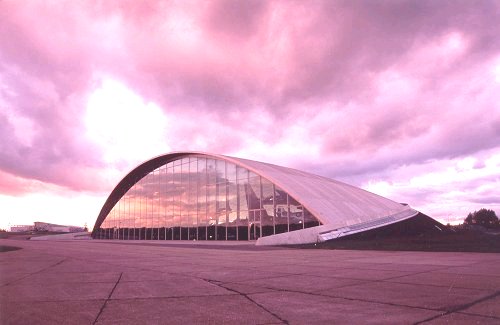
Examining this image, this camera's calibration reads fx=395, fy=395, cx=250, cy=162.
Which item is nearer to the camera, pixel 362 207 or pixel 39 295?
pixel 39 295

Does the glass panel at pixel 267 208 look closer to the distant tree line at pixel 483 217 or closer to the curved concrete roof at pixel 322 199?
the curved concrete roof at pixel 322 199

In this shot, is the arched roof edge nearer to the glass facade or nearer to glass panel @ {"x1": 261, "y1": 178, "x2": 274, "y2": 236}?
the glass facade

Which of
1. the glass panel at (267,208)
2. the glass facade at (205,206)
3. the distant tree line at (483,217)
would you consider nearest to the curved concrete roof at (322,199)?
the glass facade at (205,206)

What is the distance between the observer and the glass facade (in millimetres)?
30234


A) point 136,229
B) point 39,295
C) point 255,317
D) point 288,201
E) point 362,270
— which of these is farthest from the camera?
point 136,229

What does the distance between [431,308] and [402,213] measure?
38.1 metres

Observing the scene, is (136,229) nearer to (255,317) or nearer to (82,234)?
(82,234)

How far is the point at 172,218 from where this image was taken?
1555 inches

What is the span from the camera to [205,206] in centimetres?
3572

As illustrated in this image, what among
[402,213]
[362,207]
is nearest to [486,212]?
[402,213]

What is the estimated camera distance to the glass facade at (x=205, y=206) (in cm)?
3023

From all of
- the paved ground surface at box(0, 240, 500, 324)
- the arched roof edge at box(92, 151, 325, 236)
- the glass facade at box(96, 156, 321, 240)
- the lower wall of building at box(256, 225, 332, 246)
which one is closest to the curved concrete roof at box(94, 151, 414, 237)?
the arched roof edge at box(92, 151, 325, 236)

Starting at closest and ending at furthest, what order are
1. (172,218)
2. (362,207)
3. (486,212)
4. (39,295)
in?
(39,295) → (362,207) → (172,218) → (486,212)

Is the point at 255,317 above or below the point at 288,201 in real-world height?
below
